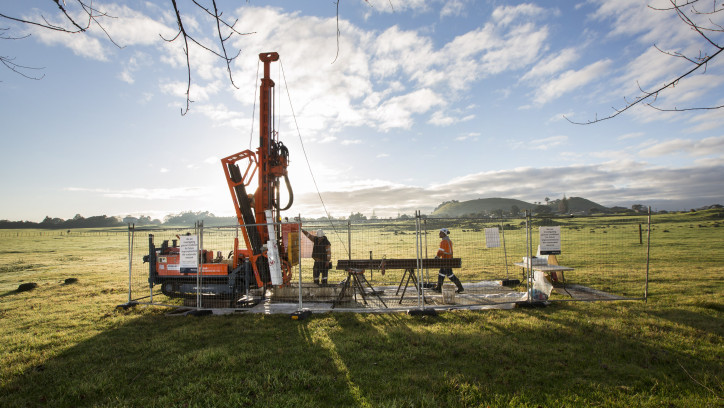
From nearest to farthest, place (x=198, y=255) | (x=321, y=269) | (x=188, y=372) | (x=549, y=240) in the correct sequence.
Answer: (x=188, y=372) < (x=198, y=255) < (x=549, y=240) < (x=321, y=269)

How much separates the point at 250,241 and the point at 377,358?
18.0 feet

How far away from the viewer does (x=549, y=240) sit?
8.87 m

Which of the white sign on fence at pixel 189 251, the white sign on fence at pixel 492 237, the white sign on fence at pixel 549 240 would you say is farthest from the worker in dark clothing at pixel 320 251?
the white sign on fence at pixel 549 240

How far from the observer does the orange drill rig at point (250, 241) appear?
29.5 feet

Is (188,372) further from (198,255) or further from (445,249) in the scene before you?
(445,249)

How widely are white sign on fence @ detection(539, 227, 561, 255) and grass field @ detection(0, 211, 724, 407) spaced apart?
56.4 inches

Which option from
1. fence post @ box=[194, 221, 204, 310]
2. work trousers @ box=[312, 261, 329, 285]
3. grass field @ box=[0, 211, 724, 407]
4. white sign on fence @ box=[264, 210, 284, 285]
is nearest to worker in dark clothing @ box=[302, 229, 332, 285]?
work trousers @ box=[312, 261, 329, 285]

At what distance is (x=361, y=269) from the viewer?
897cm

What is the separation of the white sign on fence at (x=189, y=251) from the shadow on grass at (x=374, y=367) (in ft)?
6.31

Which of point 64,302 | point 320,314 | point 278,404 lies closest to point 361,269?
point 320,314

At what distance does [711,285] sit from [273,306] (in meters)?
13.8

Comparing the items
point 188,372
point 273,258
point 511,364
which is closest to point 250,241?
point 273,258

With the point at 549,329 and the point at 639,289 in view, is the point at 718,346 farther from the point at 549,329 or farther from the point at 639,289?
the point at 639,289

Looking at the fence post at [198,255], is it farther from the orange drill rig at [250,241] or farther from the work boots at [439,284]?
the work boots at [439,284]
